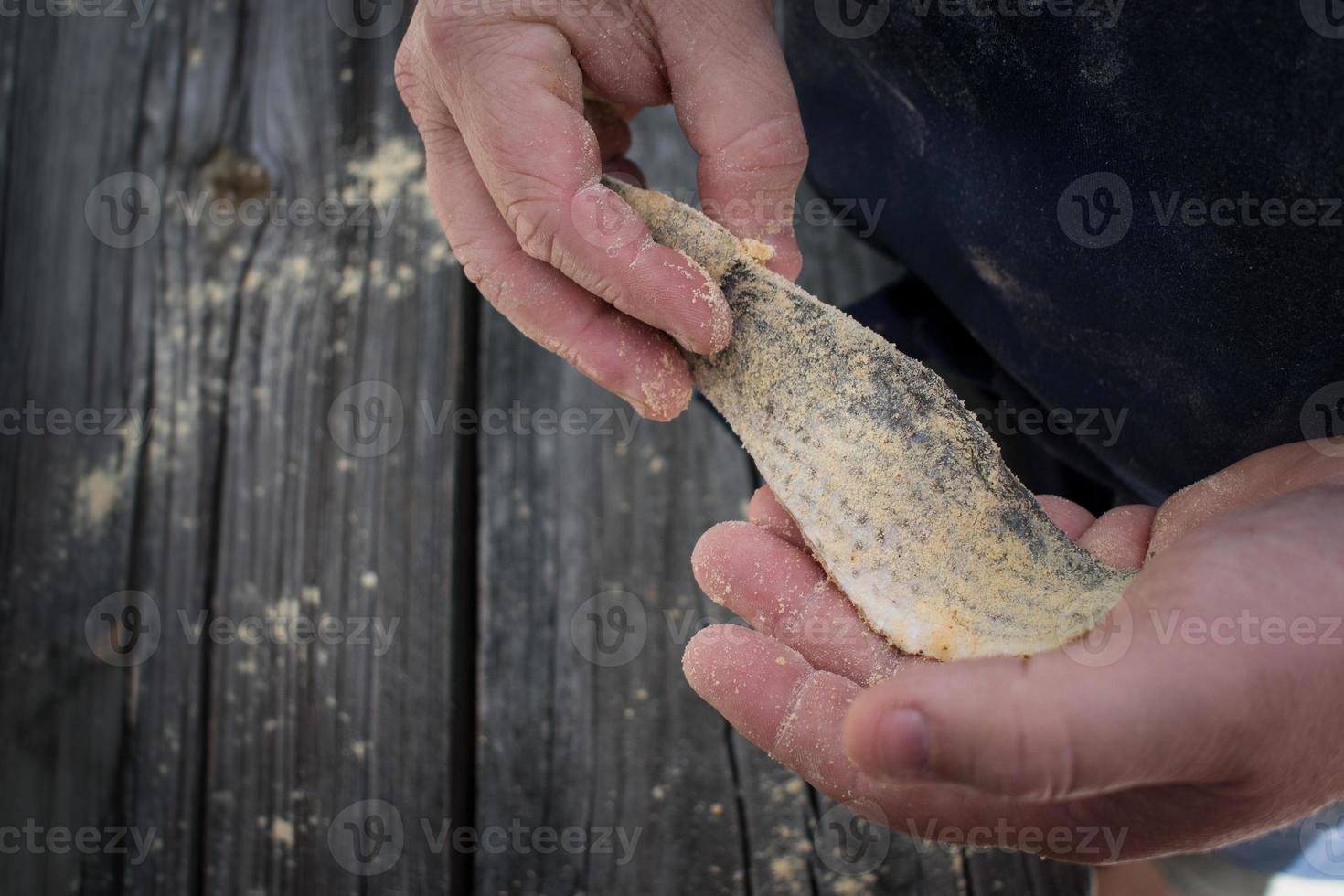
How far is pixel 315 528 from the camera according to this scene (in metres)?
1.90

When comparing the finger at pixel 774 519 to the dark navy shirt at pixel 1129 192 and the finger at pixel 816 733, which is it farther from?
the dark navy shirt at pixel 1129 192

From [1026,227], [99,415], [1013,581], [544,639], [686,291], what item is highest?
[1026,227]

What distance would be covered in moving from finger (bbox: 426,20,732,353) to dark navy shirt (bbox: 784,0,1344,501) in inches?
17.8

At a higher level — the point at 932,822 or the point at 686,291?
the point at 686,291

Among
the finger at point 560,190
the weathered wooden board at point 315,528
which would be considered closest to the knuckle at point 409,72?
the finger at point 560,190

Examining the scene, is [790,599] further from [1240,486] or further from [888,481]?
[1240,486]

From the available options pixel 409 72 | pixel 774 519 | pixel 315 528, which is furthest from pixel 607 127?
pixel 315 528

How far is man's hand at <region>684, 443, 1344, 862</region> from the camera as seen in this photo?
751mm

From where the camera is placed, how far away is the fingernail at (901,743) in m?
0.74

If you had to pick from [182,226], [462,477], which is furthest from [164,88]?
[462,477]

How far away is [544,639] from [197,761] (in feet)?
2.34

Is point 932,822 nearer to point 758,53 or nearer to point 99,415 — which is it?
point 758,53

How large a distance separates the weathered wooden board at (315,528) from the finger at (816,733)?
72 cm

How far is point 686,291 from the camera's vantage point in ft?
3.89
